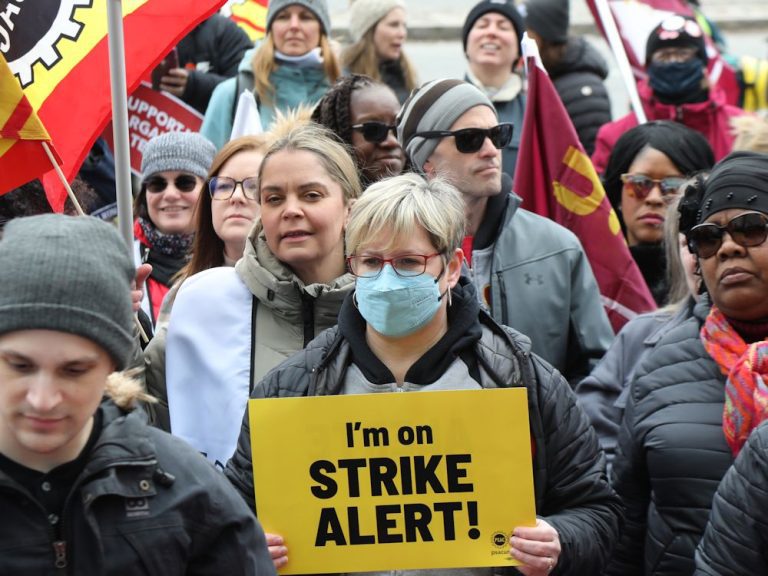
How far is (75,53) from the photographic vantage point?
5.45 meters

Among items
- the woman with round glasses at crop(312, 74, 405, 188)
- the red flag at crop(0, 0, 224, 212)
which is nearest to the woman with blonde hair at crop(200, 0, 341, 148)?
the woman with round glasses at crop(312, 74, 405, 188)

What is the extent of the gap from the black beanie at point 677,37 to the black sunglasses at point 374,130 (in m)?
2.21

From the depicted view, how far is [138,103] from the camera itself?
7.95m

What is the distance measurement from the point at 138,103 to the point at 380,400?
421 cm

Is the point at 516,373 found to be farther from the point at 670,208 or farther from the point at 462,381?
the point at 670,208

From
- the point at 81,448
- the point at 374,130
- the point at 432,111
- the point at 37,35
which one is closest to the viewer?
the point at 81,448

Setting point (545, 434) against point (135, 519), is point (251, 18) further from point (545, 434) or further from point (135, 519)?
point (135, 519)

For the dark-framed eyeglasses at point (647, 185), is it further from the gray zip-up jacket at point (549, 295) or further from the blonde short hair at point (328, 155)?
the blonde short hair at point (328, 155)

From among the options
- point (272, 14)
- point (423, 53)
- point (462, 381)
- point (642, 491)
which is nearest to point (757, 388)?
point (642, 491)

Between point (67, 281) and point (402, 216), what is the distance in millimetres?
1294

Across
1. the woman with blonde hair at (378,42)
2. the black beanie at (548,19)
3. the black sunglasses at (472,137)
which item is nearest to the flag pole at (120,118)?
the black sunglasses at (472,137)

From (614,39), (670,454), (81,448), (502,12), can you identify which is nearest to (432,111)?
(670,454)

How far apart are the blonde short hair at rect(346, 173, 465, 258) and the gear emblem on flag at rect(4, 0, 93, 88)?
1.57 metres

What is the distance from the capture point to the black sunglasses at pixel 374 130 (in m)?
6.31
